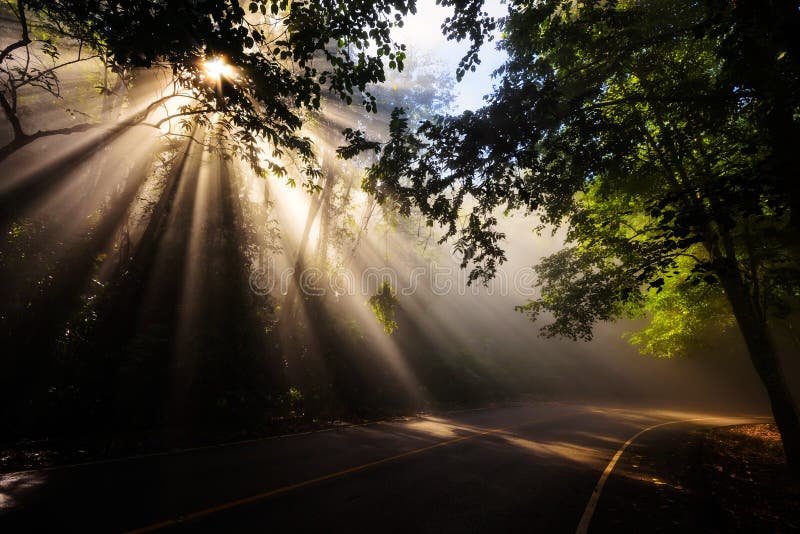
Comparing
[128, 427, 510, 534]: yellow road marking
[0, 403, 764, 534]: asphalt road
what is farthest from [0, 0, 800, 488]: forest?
[128, 427, 510, 534]: yellow road marking

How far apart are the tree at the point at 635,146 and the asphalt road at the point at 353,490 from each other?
372 centimetres

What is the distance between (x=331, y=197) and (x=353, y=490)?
58.9 feet

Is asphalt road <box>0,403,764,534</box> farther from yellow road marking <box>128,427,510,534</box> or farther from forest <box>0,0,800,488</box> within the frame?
forest <box>0,0,800,488</box>

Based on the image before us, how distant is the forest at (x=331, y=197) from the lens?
5.61 metres

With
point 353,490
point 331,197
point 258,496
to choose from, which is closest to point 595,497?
point 353,490

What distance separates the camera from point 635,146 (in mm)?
8727

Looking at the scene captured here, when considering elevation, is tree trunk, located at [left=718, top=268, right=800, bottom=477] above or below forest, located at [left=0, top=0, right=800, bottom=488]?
below

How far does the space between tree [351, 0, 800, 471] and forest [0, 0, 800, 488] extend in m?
0.06

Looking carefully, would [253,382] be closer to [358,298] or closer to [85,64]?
[358,298]

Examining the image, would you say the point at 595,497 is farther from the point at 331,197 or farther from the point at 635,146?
the point at 331,197

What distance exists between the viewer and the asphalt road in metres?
4.76

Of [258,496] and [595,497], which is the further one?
[595,497]

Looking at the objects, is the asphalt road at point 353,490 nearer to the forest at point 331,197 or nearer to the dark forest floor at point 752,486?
the dark forest floor at point 752,486

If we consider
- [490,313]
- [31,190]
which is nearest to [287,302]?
[31,190]
